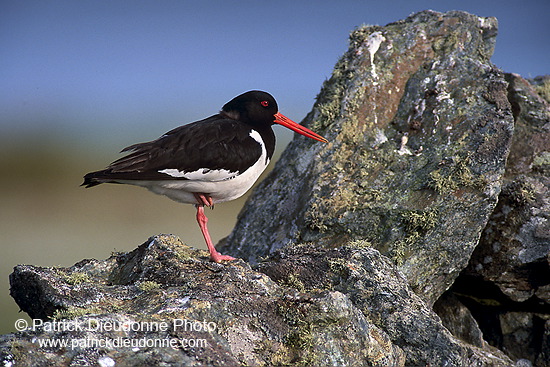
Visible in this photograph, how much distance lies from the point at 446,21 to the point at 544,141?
8.90 feet

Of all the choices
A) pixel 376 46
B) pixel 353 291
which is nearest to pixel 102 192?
pixel 376 46

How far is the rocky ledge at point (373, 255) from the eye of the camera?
14.5 ft

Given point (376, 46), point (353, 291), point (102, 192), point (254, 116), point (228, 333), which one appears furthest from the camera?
point (102, 192)

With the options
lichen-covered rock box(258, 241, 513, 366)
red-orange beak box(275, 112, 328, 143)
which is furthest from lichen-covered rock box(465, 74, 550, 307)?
red-orange beak box(275, 112, 328, 143)

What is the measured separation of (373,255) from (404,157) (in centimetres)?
264

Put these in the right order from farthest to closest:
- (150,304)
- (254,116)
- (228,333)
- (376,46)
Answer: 1. (376,46)
2. (254,116)
3. (150,304)
4. (228,333)

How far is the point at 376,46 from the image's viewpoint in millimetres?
9344

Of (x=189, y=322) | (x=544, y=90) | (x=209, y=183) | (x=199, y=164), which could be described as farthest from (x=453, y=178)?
(x=189, y=322)

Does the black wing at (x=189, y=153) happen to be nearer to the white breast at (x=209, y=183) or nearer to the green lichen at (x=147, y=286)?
the white breast at (x=209, y=183)

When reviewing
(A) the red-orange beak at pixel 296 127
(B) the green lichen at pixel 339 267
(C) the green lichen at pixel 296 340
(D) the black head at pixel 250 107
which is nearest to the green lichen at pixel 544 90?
(A) the red-orange beak at pixel 296 127

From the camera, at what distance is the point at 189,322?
428cm

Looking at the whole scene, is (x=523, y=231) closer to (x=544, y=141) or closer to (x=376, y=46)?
(x=544, y=141)

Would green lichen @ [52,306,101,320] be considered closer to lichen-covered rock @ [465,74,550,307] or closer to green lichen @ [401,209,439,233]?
green lichen @ [401,209,439,233]

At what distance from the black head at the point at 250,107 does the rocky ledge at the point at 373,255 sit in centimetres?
115
